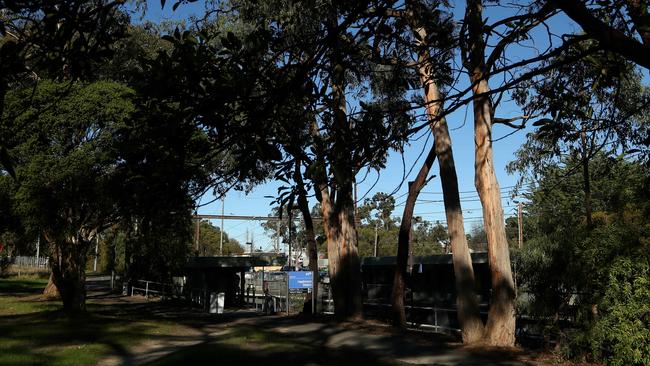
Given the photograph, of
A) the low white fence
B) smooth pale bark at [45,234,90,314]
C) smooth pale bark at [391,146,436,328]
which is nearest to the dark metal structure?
smooth pale bark at [391,146,436,328]

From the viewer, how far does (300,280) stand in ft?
91.7

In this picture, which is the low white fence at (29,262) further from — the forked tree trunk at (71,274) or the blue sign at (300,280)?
the blue sign at (300,280)

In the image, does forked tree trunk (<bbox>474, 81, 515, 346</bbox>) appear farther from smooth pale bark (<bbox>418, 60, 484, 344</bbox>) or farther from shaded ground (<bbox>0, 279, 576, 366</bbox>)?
shaded ground (<bbox>0, 279, 576, 366</bbox>)

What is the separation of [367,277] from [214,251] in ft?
277

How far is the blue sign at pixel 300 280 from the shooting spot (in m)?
27.8

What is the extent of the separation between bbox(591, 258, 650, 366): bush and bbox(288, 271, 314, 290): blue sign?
1744 centimetres

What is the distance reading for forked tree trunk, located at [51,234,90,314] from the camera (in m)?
23.8

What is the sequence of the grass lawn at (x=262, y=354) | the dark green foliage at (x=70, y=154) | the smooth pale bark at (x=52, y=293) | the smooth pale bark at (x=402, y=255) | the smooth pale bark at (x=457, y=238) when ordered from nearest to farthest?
the grass lawn at (x=262, y=354)
the smooth pale bark at (x=457, y=238)
the smooth pale bark at (x=402, y=255)
the dark green foliage at (x=70, y=154)
the smooth pale bark at (x=52, y=293)

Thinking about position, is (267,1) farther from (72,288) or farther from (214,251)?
(214,251)

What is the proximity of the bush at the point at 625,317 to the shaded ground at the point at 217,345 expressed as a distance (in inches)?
69.2

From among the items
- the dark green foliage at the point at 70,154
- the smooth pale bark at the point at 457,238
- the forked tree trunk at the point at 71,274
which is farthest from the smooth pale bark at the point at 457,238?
the forked tree trunk at the point at 71,274

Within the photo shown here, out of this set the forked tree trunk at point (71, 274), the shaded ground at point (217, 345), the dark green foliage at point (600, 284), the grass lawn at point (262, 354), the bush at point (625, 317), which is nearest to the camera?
the bush at point (625, 317)

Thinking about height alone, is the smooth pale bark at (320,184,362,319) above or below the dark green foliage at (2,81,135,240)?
below

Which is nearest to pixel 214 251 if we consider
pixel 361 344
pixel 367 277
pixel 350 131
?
pixel 367 277
